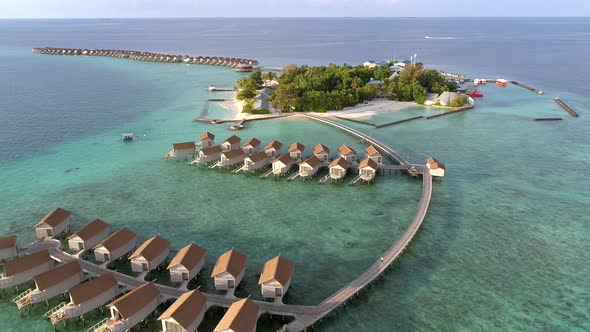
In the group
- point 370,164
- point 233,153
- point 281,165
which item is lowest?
point 281,165

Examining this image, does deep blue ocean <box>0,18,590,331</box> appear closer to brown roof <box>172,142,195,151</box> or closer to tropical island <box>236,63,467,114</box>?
brown roof <box>172,142,195,151</box>

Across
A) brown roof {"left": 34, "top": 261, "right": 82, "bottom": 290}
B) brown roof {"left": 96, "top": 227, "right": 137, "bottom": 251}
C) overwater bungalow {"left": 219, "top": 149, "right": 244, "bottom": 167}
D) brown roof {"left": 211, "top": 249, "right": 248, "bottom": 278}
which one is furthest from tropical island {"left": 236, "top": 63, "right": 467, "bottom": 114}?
brown roof {"left": 34, "top": 261, "right": 82, "bottom": 290}

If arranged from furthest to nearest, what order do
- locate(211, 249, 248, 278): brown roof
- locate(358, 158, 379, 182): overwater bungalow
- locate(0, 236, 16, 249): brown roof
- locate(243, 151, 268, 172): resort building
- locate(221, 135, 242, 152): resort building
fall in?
locate(221, 135, 242, 152): resort building, locate(243, 151, 268, 172): resort building, locate(358, 158, 379, 182): overwater bungalow, locate(0, 236, 16, 249): brown roof, locate(211, 249, 248, 278): brown roof

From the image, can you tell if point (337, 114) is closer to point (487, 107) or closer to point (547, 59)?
point (487, 107)

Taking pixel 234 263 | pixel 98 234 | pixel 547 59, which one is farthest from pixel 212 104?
pixel 547 59

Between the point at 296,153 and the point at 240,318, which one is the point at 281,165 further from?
the point at 240,318

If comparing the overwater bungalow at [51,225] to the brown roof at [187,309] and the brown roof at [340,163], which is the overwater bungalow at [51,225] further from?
the brown roof at [340,163]

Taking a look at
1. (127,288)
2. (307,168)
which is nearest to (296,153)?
(307,168)

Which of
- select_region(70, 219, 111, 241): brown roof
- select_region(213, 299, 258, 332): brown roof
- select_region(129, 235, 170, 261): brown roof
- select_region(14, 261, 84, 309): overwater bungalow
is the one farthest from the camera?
select_region(70, 219, 111, 241): brown roof
